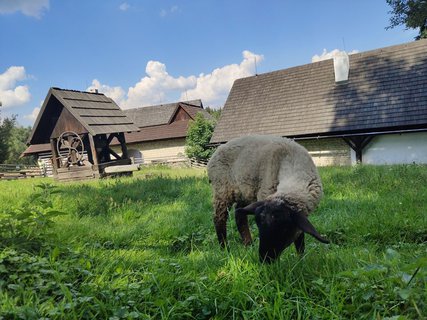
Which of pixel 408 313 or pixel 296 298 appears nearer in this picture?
pixel 408 313

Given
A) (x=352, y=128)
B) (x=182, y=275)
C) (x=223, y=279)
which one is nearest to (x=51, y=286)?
(x=182, y=275)

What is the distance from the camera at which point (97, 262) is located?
11.6 ft

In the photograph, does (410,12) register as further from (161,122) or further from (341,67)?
(161,122)

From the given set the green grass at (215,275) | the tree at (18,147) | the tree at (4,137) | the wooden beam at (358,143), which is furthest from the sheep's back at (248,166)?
the tree at (18,147)

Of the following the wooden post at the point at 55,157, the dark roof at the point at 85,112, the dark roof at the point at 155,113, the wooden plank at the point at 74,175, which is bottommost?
the wooden plank at the point at 74,175

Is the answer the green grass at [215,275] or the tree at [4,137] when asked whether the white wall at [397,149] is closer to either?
the green grass at [215,275]

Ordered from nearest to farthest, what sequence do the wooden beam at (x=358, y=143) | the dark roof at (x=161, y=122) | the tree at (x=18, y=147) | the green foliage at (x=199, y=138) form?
1. the wooden beam at (x=358, y=143)
2. the green foliage at (x=199, y=138)
3. the dark roof at (x=161, y=122)
4. the tree at (x=18, y=147)

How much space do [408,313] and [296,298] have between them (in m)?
0.72

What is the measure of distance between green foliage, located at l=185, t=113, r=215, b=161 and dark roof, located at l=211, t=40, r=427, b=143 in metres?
9.46

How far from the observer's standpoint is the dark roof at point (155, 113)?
40.9 m

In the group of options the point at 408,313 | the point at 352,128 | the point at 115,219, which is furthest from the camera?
the point at 352,128

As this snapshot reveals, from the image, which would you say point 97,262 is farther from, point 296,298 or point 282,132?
point 282,132

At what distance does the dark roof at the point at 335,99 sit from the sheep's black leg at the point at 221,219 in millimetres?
14384

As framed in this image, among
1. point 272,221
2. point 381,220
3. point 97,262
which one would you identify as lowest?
point 381,220
